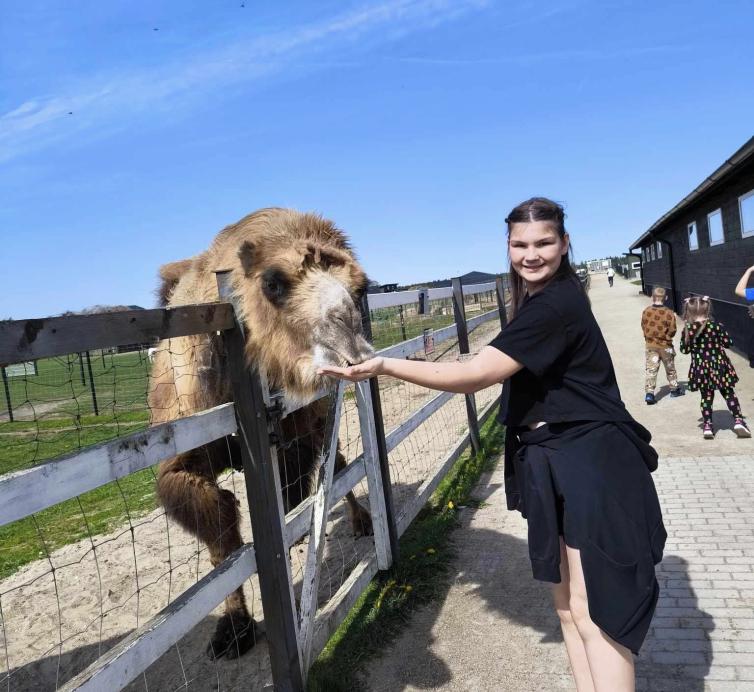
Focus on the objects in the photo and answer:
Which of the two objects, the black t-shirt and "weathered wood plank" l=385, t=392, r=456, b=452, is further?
"weathered wood plank" l=385, t=392, r=456, b=452

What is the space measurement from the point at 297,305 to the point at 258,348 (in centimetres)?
26

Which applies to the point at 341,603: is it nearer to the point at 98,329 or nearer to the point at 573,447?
the point at 573,447

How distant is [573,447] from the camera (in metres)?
2.11

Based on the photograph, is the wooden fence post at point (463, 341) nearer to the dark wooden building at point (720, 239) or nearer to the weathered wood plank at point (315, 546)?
the weathered wood plank at point (315, 546)

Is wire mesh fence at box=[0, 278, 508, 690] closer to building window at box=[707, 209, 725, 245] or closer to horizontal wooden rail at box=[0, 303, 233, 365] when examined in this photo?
horizontal wooden rail at box=[0, 303, 233, 365]

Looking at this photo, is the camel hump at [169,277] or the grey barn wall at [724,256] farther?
the grey barn wall at [724,256]

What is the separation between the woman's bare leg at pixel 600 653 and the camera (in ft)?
6.68

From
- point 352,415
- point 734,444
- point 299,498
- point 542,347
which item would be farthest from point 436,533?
point 352,415

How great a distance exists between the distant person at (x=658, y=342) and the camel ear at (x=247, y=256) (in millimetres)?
7477

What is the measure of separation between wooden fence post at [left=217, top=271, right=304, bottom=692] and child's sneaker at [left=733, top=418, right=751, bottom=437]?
5857 millimetres

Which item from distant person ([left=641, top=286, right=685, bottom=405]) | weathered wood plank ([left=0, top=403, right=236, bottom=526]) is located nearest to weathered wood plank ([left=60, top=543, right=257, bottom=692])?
weathered wood plank ([left=0, top=403, right=236, bottom=526])

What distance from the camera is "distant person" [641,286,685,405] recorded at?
863 cm

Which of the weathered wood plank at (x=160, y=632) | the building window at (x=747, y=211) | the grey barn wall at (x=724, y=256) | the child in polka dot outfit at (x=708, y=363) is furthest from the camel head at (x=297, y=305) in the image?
the building window at (x=747, y=211)

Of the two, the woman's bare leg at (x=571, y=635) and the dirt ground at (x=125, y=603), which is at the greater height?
the woman's bare leg at (x=571, y=635)
